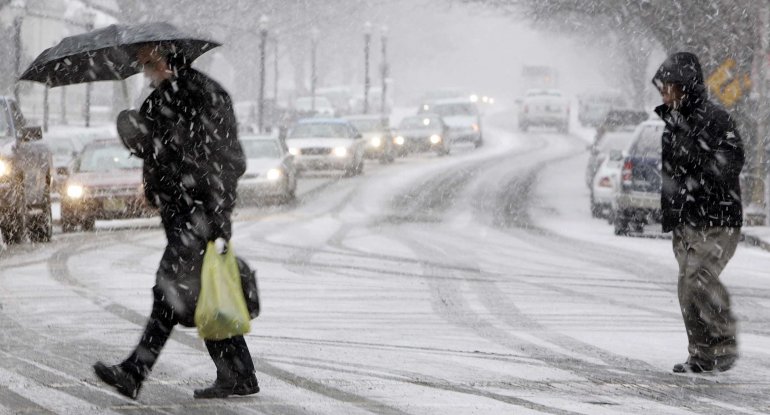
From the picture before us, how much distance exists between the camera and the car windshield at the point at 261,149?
27.9 m

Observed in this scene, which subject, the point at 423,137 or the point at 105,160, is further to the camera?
the point at 423,137

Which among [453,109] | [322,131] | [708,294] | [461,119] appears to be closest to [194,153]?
[708,294]

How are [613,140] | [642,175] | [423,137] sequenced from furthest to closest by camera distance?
[423,137] < [613,140] < [642,175]

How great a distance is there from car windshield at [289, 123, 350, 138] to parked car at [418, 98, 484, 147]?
16.0m

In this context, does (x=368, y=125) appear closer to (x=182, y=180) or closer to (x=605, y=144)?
(x=605, y=144)

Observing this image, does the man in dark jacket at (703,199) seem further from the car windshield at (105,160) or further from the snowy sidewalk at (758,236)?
the car windshield at (105,160)

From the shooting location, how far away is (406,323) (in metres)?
10.6

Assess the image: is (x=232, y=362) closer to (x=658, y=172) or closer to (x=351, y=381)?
(x=351, y=381)

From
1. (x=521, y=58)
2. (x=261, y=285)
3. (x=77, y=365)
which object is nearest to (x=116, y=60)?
(x=77, y=365)

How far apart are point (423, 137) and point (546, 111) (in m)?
20.6

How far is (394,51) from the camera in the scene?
105875mm

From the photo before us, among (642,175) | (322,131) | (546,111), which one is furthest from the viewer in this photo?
(546,111)

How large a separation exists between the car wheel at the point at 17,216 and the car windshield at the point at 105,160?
16.3 ft

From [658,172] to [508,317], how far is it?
8935 millimetres
